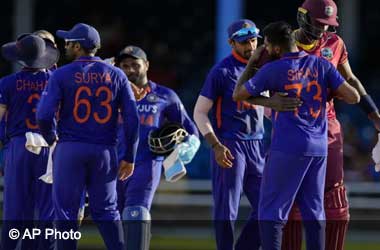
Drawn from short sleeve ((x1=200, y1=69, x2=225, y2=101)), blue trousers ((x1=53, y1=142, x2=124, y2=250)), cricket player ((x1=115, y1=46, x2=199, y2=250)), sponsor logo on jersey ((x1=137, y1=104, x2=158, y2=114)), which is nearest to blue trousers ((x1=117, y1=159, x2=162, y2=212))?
cricket player ((x1=115, y1=46, x2=199, y2=250))

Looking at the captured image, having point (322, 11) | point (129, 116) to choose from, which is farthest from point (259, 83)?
point (129, 116)

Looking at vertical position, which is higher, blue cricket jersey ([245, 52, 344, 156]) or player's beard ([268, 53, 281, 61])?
player's beard ([268, 53, 281, 61])

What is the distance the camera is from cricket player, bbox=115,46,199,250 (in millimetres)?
9398

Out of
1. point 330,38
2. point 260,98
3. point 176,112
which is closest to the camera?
point 260,98

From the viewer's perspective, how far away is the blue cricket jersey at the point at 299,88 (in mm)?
8078

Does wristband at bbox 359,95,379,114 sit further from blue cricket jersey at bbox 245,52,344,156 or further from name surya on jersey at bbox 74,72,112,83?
name surya on jersey at bbox 74,72,112,83

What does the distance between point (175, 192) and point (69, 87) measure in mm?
5470

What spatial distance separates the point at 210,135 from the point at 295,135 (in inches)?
41.0

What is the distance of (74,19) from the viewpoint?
62.1 ft

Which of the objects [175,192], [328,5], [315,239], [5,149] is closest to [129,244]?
[5,149]

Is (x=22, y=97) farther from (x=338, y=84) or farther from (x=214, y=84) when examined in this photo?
(x=338, y=84)

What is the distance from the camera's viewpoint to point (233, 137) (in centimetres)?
927

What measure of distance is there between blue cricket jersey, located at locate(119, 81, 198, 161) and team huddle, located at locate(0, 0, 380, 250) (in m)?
0.01

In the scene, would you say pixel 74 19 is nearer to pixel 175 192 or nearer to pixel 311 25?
pixel 175 192
